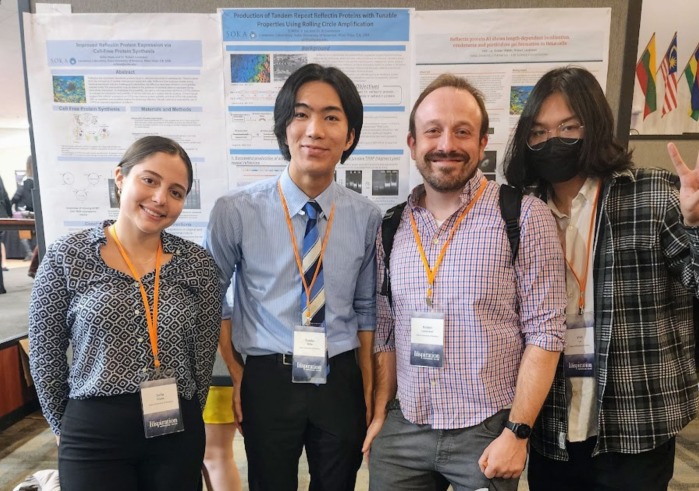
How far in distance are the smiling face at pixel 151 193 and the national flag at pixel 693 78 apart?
3.31m

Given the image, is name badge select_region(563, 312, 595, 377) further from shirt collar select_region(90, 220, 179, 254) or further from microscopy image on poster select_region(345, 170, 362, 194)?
shirt collar select_region(90, 220, 179, 254)

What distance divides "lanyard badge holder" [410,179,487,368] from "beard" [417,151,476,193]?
0.27 ft

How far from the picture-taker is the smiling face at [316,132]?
1343mm

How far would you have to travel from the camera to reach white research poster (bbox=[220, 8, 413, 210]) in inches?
73.7

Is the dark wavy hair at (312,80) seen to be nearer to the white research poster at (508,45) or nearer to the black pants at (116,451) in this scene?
the white research poster at (508,45)

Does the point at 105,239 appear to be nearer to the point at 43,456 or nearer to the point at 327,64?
the point at 327,64

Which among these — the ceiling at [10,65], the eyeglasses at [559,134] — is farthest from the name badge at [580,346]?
the ceiling at [10,65]

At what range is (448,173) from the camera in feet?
3.99

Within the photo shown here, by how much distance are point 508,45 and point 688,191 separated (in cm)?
114

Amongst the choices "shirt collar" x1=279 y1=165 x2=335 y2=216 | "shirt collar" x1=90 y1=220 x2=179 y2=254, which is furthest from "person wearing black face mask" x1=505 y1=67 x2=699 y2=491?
"shirt collar" x1=90 y1=220 x2=179 y2=254

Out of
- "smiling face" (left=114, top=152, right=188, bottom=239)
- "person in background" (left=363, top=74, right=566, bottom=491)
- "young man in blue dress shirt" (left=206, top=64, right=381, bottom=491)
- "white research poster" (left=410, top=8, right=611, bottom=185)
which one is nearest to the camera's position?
"person in background" (left=363, top=74, right=566, bottom=491)

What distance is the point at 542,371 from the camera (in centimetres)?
113

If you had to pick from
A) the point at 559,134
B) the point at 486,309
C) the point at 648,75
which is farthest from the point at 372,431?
the point at 648,75

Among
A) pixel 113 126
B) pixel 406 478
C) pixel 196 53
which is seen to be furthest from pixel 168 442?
pixel 196 53
